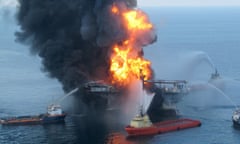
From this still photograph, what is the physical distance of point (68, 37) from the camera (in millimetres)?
154250

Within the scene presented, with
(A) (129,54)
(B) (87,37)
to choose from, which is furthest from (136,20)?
(B) (87,37)

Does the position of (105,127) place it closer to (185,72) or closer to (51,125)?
(51,125)

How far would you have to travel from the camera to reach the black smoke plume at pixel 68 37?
146m

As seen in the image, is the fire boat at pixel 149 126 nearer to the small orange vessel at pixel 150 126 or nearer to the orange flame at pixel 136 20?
the small orange vessel at pixel 150 126

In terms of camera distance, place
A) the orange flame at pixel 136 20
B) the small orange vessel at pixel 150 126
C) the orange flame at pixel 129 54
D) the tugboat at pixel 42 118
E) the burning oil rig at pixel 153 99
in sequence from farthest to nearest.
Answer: the burning oil rig at pixel 153 99
the orange flame at pixel 129 54
the orange flame at pixel 136 20
the tugboat at pixel 42 118
the small orange vessel at pixel 150 126

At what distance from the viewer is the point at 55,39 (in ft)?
509

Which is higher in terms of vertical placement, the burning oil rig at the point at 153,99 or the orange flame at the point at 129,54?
the orange flame at the point at 129,54

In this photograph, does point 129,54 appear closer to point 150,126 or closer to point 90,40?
point 90,40

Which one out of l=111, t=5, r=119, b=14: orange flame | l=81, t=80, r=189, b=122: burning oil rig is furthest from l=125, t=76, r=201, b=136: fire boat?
l=111, t=5, r=119, b=14: orange flame

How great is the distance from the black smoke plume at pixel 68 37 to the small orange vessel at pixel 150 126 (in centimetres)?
2463

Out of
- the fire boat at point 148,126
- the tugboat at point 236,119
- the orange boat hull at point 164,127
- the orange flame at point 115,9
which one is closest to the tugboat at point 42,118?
the fire boat at point 148,126

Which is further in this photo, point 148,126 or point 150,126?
point 150,126

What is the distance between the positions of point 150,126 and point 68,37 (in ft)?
136

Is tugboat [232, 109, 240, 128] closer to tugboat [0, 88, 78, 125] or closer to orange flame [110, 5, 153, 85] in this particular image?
orange flame [110, 5, 153, 85]
